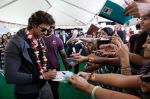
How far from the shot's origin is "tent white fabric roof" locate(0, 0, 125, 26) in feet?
65.7

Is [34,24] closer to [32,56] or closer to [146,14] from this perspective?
[32,56]

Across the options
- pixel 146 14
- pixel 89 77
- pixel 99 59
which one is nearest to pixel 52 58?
pixel 99 59

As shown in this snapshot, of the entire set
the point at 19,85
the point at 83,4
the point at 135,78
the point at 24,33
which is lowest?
the point at 19,85

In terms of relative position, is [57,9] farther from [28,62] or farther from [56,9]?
[28,62]

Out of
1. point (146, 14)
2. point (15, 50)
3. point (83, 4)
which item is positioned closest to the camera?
point (146, 14)

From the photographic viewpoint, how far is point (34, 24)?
11.5 feet

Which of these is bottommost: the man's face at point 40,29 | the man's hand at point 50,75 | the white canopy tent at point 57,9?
the man's hand at point 50,75

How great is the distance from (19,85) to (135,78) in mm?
1753

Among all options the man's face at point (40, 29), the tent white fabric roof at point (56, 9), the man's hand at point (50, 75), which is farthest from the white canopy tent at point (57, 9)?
the man's hand at point (50, 75)

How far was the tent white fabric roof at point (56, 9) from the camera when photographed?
20031 millimetres

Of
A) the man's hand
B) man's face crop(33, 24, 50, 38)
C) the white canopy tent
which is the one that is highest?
the white canopy tent

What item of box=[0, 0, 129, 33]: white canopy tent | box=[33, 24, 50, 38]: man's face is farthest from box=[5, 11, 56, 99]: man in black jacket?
box=[0, 0, 129, 33]: white canopy tent

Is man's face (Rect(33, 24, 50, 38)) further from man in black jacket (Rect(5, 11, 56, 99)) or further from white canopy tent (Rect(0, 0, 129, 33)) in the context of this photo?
white canopy tent (Rect(0, 0, 129, 33))

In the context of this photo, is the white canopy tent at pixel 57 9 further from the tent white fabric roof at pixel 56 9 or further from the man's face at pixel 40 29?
the man's face at pixel 40 29
